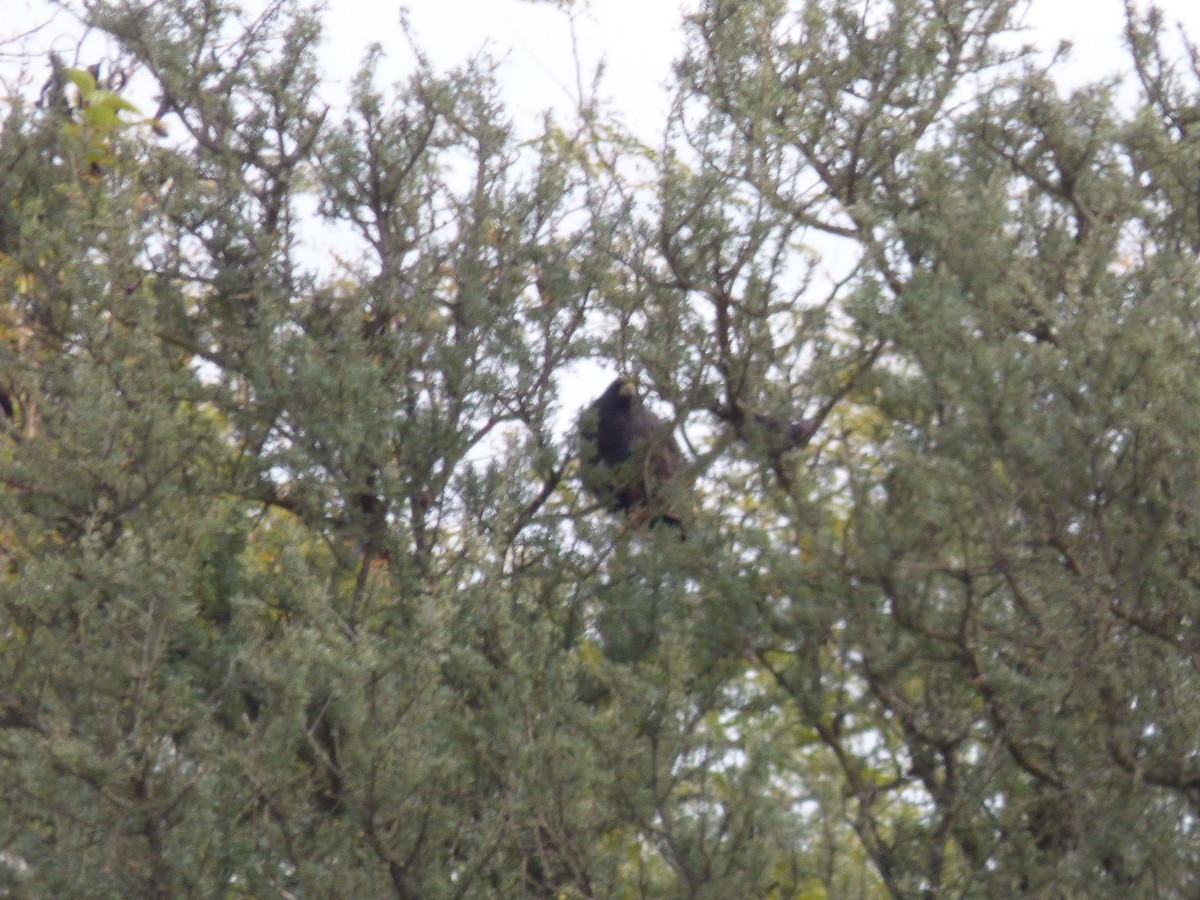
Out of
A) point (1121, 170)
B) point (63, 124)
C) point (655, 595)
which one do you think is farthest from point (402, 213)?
point (1121, 170)

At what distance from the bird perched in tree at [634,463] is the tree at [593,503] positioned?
0.08 metres

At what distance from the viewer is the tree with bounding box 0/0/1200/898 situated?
141 inches

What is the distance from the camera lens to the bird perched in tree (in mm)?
4648

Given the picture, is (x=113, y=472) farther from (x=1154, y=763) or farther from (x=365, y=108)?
(x=1154, y=763)

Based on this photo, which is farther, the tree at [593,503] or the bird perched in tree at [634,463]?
the bird perched in tree at [634,463]

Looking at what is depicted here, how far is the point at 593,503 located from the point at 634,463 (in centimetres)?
17

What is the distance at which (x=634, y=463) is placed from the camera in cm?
473

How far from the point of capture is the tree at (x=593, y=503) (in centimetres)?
358

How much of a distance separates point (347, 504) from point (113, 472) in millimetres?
656

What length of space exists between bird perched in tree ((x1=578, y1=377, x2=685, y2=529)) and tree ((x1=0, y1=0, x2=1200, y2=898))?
0.08 metres

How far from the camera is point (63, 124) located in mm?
4922

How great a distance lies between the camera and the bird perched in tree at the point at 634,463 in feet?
15.3

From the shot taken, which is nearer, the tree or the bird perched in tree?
the tree

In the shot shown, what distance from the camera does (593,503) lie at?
482 centimetres
